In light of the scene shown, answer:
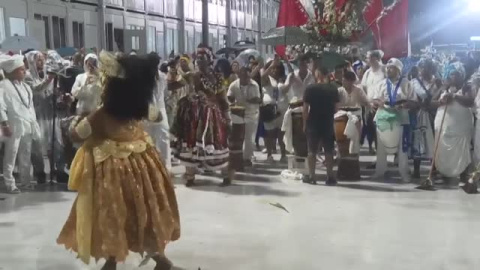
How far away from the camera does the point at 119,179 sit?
15.0 ft

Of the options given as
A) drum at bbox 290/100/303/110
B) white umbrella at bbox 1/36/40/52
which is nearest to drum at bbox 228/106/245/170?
drum at bbox 290/100/303/110

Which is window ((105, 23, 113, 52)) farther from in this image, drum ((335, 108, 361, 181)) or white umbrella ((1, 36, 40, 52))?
drum ((335, 108, 361, 181))

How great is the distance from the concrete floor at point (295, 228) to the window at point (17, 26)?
9008mm

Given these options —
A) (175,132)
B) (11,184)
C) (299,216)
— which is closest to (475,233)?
(299,216)

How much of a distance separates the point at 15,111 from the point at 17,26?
30.8 feet

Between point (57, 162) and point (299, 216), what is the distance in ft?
12.1

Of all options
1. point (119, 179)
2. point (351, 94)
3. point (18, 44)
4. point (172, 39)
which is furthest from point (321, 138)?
point (172, 39)

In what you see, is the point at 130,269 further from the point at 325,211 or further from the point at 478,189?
the point at 478,189

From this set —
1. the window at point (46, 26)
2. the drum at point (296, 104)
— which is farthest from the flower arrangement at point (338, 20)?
the window at point (46, 26)

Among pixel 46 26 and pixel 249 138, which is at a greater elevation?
pixel 46 26

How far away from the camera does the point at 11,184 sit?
8359 millimetres

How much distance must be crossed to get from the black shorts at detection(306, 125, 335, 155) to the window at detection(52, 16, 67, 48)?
1209 cm

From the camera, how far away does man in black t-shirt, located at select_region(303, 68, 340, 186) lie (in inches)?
330

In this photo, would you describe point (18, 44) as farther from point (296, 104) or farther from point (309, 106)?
point (309, 106)
